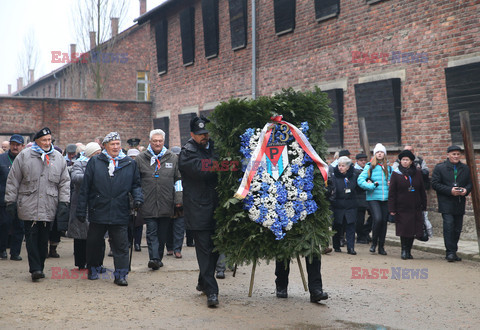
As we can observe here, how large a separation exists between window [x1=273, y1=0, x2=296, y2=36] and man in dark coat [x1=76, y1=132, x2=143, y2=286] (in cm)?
1147

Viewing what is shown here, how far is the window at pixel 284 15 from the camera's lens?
1895cm

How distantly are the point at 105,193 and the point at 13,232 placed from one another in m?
3.05

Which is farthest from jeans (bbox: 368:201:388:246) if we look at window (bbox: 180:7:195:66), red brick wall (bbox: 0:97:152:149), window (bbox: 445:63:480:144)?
red brick wall (bbox: 0:97:152:149)

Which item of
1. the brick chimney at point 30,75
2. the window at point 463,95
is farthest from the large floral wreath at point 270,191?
the brick chimney at point 30,75

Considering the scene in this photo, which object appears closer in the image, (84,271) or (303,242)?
(303,242)

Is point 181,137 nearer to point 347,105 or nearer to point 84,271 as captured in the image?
point 347,105

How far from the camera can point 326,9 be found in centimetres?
1745

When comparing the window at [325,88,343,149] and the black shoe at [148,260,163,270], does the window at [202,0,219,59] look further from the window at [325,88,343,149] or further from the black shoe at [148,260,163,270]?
the black shoe at [148,260,163,270]

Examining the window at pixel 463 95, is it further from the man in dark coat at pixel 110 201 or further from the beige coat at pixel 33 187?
the beige coat at pixel 33 187

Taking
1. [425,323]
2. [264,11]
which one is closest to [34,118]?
[264,11]

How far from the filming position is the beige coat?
8.47 meters

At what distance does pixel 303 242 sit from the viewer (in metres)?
7.10

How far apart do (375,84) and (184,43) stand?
1185 centimetres

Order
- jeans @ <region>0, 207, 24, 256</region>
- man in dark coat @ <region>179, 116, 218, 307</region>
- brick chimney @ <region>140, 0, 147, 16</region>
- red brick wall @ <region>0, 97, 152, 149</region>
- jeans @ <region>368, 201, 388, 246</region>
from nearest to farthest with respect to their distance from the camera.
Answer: man in dark coat @ <region>179, 116, 218, 307</region>
jeans @ <region>0, 207, 24, 256</region>
jeans @ <region>368, 201, 388, 246</region>
red brick wall @ <region>0, 97, 152, 149</region>
brick chimney @ <region>140, 0, 147, 16</region>
